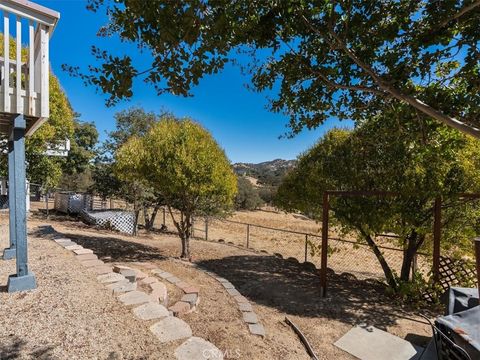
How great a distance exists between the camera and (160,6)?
241 cm

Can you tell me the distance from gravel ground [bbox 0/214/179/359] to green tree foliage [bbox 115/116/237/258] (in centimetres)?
345

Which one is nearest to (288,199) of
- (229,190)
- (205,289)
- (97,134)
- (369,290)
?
(229,190)

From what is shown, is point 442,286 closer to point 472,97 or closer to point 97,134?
point 472,97

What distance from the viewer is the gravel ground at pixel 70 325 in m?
2.53

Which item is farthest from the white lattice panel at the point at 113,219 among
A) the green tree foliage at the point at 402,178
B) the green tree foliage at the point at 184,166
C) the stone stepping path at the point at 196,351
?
the stone stepping path at the point at 196,351

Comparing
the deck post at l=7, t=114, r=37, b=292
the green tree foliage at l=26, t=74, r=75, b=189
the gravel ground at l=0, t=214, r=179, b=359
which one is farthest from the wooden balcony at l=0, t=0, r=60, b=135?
the green tree foliage at l=26, t=74, r=75, b=189

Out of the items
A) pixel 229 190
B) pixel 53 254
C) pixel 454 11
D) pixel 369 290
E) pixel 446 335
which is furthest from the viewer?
pixel 229 190

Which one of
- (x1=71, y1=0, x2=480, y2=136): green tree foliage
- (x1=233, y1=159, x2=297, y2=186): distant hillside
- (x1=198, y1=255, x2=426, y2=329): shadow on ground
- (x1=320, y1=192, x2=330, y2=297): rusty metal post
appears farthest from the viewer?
(x1=233, y1=159, x2=297, y2=186): distant hillside

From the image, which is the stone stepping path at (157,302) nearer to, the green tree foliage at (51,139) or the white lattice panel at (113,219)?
the green tree foliage at (51,139)

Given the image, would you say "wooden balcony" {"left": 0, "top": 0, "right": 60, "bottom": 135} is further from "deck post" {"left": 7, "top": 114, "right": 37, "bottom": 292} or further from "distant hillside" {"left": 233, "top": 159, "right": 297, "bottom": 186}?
"distant hillside" {"left": 233, "top": 159, "right": 297, "bottom": 186}

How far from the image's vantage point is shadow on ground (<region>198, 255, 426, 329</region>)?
493 centimetres

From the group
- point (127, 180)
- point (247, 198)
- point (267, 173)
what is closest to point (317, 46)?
point (127, 180)

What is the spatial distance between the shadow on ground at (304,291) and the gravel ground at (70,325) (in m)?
2.81

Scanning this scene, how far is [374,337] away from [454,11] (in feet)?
13.9
